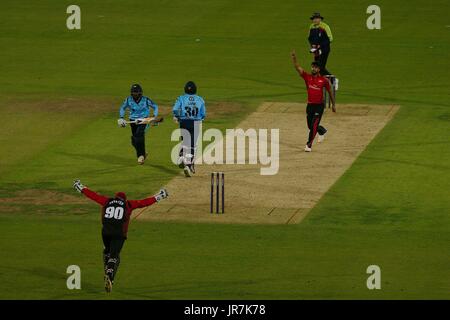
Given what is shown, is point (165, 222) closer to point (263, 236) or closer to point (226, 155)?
point (263, 236)

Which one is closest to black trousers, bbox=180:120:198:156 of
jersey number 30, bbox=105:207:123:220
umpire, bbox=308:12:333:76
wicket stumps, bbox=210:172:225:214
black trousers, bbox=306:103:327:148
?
wicket stumps, bbox=210:172:225:214

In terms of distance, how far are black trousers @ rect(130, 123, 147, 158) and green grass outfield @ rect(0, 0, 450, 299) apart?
18.8 inches

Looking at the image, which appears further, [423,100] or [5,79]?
[5,79]

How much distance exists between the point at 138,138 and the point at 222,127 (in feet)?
16.7

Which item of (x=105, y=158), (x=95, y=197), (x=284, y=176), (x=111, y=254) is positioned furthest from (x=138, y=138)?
(x=111, y=254)

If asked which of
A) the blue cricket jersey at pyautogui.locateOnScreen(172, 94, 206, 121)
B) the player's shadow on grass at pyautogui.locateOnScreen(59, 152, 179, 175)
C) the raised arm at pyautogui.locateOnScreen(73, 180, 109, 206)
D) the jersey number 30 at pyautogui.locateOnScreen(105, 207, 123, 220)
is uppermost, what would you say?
the blue cricket jersey at pyautogui.locateOnScreen(172, 94, 206, 121)

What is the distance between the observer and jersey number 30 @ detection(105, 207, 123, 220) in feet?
93.8

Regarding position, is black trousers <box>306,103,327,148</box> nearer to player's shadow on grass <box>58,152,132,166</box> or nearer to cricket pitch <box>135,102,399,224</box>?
cricket pitch <box>135,102,399,224</box>

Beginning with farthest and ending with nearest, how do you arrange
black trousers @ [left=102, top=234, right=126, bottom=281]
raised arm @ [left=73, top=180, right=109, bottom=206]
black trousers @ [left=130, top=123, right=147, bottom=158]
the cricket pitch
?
1. black trousers @ [left=130, top=123, right=147, bottom=158]
2. the cricket pitch
3. raised arm @ [left=73, top=180, right=109, bottom=206]
4. black trousers @ [left=102, top=234, right=126, bottom=281]

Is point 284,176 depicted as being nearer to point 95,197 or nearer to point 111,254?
point 95,197

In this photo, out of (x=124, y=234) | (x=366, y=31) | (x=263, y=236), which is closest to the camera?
(x=124, y=234)

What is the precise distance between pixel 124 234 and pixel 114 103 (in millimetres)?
18993

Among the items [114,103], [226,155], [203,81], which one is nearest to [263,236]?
[226,155]

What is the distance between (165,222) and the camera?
1334 inches
